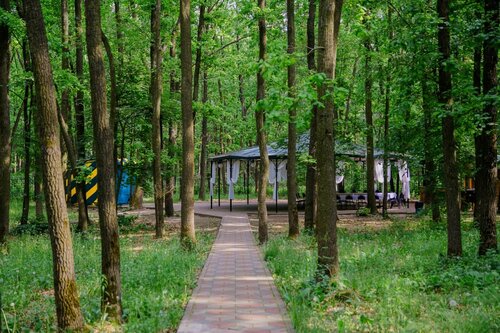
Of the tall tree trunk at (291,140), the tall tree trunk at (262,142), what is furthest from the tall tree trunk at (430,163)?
the tall tree trunk at (262,142)

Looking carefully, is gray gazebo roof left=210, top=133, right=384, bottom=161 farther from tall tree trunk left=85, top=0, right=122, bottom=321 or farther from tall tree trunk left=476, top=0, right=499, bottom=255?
tall tree trunk left=85, top=0, right=122, bottom=321

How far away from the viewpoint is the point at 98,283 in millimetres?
7449

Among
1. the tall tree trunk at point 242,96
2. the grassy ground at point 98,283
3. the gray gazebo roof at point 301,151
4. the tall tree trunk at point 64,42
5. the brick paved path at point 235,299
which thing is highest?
the tall tree trunk at point 242,96

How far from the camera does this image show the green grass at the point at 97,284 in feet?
19.3

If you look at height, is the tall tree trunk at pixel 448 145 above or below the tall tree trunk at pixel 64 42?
below

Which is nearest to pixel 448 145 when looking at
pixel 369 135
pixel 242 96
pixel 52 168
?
pixel 52 168

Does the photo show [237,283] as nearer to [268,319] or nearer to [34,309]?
[268,319]

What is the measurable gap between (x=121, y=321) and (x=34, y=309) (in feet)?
4.55

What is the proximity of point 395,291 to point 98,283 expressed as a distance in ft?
14.0

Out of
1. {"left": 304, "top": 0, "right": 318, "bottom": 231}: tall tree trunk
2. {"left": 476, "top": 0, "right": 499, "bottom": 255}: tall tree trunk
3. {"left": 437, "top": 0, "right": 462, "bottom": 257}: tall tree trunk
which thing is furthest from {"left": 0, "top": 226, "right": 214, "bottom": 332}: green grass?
{"left": 476, "top": 0, "right": 499, "bottom": 255}: tall tree trunk

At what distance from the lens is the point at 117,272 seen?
19.7ft

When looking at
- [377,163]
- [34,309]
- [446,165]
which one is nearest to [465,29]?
[446,165]

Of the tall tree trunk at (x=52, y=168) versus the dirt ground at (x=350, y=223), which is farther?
the dirt ground at (x=350, y=223)

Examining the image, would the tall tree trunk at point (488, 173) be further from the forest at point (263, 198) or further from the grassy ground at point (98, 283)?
the grassy ground at point (98, 283)
